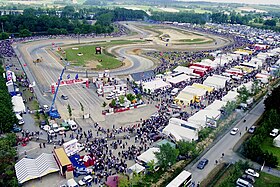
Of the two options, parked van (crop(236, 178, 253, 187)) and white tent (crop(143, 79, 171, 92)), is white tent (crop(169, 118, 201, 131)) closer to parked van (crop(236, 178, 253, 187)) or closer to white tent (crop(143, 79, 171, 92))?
parked van (crop(236, 178, 253, 187))

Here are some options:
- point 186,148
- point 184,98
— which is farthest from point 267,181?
point 184,98

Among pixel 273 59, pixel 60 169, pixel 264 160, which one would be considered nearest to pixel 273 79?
pixel 273 59

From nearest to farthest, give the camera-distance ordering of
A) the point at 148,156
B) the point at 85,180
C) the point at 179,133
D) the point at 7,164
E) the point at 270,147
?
the point at 85,180
the point at 7,164
the point at 148,156
the point at 270,147
the point at 179,133

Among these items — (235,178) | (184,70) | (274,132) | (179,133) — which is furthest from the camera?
(184,70)

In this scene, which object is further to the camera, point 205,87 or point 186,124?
point 205,87

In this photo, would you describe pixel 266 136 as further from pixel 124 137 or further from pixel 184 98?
pixel 124 137

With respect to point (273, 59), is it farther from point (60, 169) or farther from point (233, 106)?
point (60, 169)

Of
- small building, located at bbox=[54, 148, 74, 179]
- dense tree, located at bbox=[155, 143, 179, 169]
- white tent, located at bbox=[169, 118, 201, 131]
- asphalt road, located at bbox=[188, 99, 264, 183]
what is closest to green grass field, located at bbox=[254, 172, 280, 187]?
asphalt road, located at bbox=[188, 99, 264, 183]
